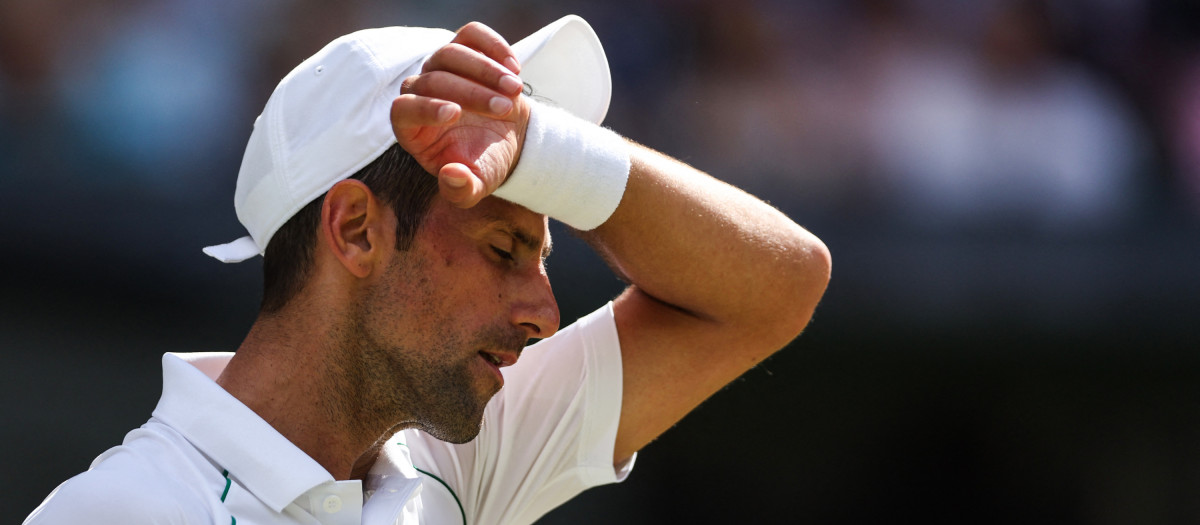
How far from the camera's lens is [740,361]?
1.75 metres

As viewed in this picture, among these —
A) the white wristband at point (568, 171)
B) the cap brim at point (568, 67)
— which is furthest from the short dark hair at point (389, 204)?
the cap brim at point (568, 67)

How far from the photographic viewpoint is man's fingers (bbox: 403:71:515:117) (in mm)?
1295

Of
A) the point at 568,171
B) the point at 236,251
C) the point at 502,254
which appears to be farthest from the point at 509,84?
the point at 236,251

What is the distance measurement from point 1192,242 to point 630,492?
1748 mm

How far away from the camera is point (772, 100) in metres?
3.27

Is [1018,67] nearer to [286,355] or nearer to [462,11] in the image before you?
[462,11]

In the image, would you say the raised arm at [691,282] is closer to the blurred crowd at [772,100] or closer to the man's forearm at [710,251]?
the man's forearm at [710,251]

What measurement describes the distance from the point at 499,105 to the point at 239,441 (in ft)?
1.60

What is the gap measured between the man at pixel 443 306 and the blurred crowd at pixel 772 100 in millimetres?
1135

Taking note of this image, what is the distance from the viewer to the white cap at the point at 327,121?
144 cm

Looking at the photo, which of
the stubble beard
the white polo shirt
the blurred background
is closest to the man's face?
the stubble beard

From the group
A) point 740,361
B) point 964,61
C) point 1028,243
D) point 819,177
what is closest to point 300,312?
point 740,361

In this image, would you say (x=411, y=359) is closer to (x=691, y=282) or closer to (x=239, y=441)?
(x=239, y=441)

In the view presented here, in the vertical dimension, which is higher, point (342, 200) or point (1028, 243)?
point (342, 200)
